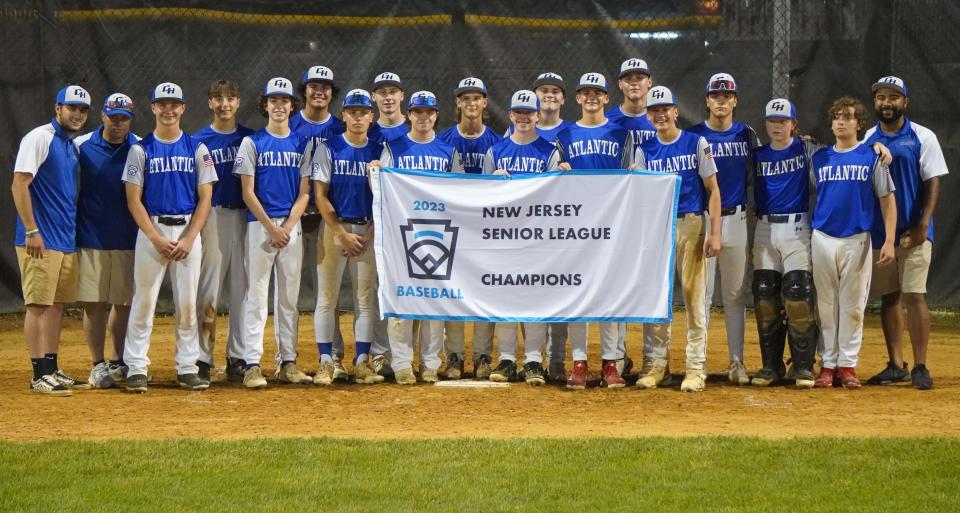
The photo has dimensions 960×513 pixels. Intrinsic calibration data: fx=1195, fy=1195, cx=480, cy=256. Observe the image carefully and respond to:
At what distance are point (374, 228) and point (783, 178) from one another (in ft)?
9.63

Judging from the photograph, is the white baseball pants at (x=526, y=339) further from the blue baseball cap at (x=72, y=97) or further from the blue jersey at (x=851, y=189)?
the blue baseball cap at (x=72, y=97)

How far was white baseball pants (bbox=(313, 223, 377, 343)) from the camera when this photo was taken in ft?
28.5

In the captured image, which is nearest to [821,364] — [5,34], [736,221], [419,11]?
[736,221]

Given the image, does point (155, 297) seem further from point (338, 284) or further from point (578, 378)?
point (578, 378)

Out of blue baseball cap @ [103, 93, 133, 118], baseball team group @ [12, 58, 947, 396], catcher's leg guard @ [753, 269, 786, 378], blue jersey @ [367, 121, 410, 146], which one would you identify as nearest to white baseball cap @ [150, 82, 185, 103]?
baseball team group @ [12, 58, 947, 396]

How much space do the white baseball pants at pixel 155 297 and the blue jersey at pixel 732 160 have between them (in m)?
3.73

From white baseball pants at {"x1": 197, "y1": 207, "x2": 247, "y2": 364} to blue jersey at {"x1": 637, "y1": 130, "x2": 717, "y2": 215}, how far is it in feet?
9.78

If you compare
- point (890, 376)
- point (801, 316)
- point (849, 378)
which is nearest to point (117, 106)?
point (801, 316)

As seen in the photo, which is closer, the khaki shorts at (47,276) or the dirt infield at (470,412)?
the dirt infield at (470,412)

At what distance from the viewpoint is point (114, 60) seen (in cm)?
1216

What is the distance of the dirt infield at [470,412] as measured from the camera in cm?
698

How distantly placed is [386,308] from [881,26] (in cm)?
676

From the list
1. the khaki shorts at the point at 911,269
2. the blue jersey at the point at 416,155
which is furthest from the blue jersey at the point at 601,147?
the khaki shorts at the point at 911,269

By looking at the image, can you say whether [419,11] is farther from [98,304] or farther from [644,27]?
[98,304]
